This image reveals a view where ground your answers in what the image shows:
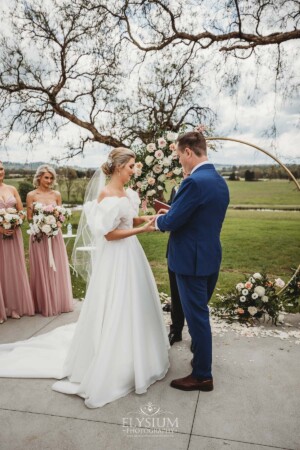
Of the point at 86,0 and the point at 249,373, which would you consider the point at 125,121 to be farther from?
the point at 249,373

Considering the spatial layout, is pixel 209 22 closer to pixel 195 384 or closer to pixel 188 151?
pixel 188 151

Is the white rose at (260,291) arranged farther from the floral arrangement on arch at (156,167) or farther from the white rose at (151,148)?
the white rose at (151,148)

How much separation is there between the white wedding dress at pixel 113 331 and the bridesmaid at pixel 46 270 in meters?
A: 1.76

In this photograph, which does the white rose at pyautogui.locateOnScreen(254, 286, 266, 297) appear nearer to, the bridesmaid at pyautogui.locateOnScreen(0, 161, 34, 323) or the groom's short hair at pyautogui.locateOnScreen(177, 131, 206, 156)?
the groom's short hair at pyautogui.locateOnScreen(177, 131, 206, 156)

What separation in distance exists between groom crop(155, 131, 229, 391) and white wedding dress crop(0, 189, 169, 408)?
39 centimetres

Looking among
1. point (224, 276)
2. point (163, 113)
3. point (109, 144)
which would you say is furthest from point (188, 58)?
point (224, 276)

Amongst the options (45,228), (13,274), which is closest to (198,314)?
(45,228)

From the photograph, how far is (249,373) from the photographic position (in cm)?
383

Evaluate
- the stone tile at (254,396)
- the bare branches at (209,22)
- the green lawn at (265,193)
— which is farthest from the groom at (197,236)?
the green lawn at (265,193)

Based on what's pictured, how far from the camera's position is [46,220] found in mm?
5414

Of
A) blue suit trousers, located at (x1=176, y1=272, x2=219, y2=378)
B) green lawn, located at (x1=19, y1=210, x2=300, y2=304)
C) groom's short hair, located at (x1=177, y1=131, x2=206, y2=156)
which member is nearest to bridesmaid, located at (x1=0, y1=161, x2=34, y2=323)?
green lawn, located at (x1=19, y1=210, x2=300, y2=304)

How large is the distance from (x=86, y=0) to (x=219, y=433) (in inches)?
420

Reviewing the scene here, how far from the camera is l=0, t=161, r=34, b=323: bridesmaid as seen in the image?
18.1 ft

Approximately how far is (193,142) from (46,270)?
3408mm
